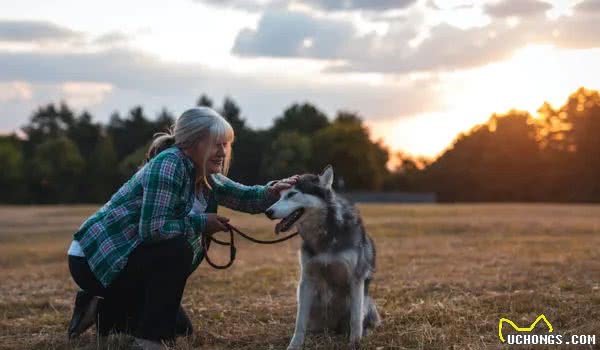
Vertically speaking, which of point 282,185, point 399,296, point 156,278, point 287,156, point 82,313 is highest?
point 287,156

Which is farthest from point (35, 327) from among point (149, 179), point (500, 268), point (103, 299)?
point (500, 268)

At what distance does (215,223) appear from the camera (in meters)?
6.28

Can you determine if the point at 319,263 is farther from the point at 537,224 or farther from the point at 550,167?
the point at 550,167

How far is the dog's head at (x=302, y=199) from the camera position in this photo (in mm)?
6367

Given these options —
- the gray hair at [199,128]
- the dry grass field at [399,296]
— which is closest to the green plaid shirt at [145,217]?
the gray hair at [199,128]

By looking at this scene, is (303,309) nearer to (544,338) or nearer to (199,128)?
(199,128)

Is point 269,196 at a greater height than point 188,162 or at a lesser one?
lesser

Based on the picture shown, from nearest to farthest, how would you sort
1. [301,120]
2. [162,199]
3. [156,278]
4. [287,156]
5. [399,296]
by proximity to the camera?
1. [162,199]
2. [156,278]
3. [399,296]
4. [287,156]
5. [301,120]

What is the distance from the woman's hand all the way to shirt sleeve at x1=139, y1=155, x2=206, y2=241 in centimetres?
117

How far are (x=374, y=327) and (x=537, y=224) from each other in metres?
20.6

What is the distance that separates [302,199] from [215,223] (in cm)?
84

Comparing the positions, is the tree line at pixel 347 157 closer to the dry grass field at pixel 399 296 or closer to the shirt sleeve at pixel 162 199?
the dry grass field at pixel 399 296

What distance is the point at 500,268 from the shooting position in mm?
12320

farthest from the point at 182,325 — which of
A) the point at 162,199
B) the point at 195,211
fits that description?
the point at 162,199
